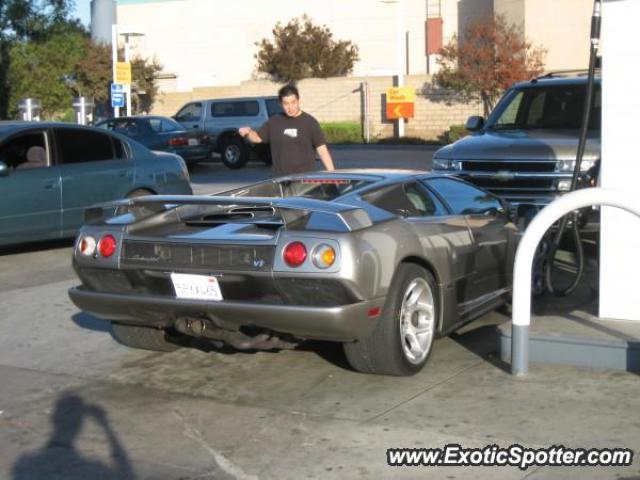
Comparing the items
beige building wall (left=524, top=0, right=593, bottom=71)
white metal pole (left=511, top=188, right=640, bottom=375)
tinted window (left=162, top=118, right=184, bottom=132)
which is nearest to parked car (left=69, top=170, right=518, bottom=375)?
white metal pole (left=511, top=188, right=640, bottom=375)

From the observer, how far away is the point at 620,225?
22.4ft

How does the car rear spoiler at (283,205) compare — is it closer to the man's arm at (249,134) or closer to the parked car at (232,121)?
the man's arm at (249,134)

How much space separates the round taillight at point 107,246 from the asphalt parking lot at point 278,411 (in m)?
0.88

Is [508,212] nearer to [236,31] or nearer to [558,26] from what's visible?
[558,26]

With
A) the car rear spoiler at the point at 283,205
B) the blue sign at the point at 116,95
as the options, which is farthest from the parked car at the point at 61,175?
the blue sign at the point at 116,95

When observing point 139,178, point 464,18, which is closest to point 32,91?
point 139,178

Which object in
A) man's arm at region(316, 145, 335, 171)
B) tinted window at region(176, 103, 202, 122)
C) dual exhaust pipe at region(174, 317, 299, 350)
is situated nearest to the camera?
dual exhaust pipe at region(174, 317, 299, 350)

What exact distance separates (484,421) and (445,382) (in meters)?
0.80

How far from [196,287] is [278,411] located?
0.89 meters

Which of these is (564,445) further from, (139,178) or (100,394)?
(139,178)

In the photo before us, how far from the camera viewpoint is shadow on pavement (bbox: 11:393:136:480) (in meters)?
4.97

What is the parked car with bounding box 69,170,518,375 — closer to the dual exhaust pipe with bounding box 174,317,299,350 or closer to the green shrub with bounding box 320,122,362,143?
the dual exhaust pipe with bounding box 174,317,299,350

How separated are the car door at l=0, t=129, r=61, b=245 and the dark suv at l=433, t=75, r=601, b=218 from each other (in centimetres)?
441

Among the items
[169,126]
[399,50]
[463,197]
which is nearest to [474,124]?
[463,197]
